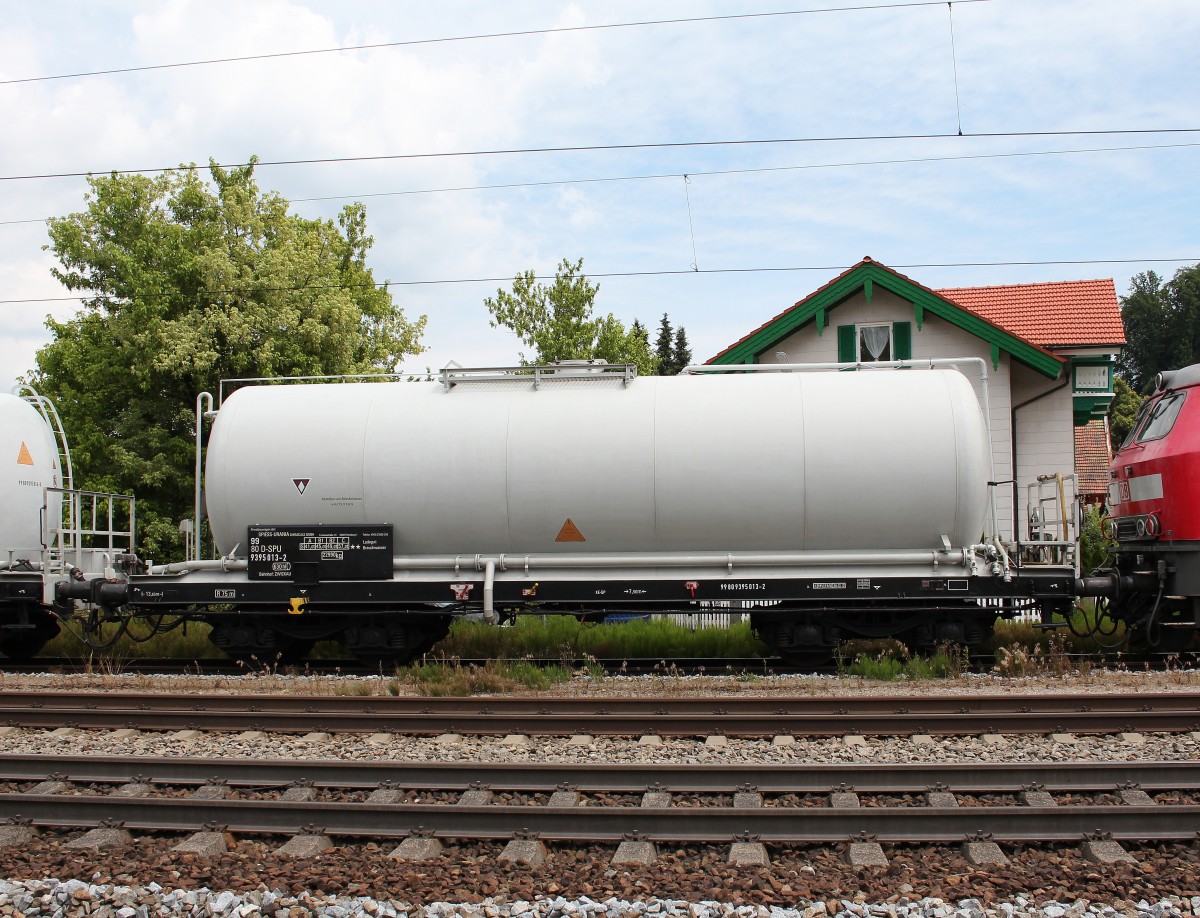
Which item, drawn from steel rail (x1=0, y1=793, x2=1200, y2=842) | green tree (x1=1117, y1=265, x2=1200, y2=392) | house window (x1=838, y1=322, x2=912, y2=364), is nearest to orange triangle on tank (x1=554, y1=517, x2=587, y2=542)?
steel rail (x1=0, y1=793, x2=1200, y2=842)

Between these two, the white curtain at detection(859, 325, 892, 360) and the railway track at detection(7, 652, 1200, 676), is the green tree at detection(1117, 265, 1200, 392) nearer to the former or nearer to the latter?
the white curtain at detection(859, 325, 892, 360)

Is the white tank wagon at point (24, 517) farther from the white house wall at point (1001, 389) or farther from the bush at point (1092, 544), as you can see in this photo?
the bush at point (1092, 544)

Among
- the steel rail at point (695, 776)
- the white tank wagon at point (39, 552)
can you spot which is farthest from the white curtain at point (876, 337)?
the white tank wagon at point (39, 552)

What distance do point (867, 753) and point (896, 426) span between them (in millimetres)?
4975

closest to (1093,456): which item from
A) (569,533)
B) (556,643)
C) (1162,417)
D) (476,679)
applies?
(1162,417)

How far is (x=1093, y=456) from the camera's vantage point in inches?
1310

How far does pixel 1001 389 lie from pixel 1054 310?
3465 mm

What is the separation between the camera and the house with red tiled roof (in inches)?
744

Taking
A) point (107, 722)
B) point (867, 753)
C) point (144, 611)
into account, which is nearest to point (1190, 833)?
point (867, 753)

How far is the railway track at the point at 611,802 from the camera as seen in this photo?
5.62 metres

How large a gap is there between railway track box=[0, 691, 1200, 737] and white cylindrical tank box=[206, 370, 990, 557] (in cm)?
259

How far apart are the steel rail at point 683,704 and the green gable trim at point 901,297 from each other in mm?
10376

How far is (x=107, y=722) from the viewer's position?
8.94 m

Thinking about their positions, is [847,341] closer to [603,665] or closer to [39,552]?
[603,665]
